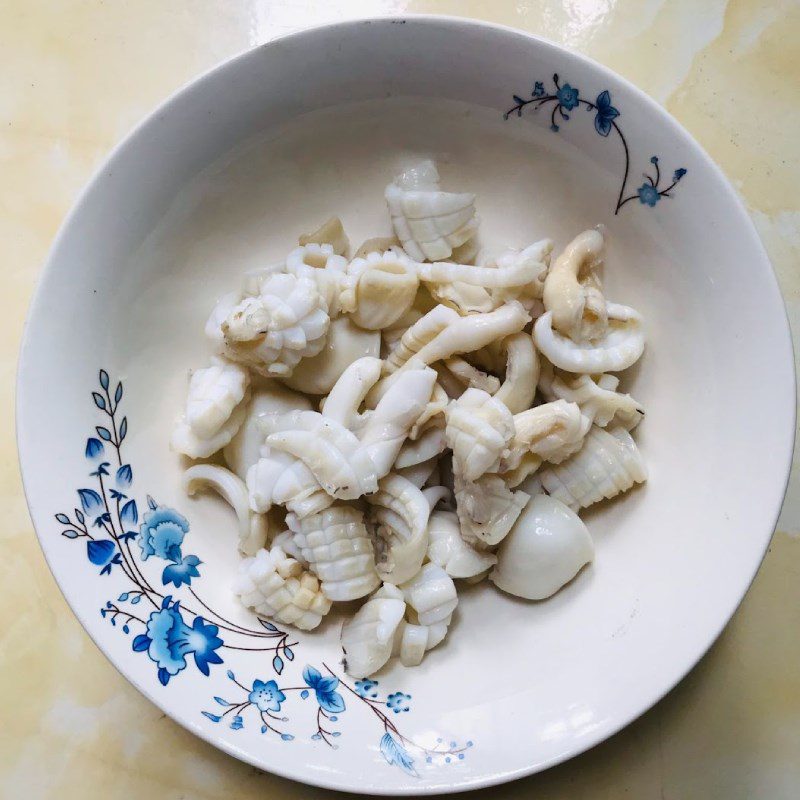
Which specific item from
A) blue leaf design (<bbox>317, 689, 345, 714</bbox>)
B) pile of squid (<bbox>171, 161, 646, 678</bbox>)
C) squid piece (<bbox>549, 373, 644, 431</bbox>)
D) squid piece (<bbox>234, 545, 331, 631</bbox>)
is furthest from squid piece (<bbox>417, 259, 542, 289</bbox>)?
blue leaf design (<bbox>317, 689, 345, 714</bbox>)

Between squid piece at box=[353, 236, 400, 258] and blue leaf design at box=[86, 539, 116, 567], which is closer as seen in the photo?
blue leaf design at box=[86, 539, 116, 567]

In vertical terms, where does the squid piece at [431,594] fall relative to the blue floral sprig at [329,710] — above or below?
above

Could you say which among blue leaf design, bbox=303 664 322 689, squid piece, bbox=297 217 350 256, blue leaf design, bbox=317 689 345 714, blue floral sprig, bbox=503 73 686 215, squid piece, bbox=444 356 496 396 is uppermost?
blue floral sprig, bbox=503 73 686 215

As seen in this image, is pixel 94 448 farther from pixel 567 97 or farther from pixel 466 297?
pixel 567 97

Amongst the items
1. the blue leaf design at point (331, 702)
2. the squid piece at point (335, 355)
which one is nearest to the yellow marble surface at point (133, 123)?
the blue leaf design at point (331, 702)

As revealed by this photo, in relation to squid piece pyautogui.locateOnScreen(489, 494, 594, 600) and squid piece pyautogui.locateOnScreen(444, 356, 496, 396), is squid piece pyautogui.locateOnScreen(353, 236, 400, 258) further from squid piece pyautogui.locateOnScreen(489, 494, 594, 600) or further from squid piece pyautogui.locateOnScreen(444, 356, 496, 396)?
squid piece pyautogui.locateOnScreen(489, 494, 594, 600)

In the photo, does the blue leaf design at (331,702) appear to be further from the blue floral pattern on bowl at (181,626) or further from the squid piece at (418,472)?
the squid piece at (418,472)
